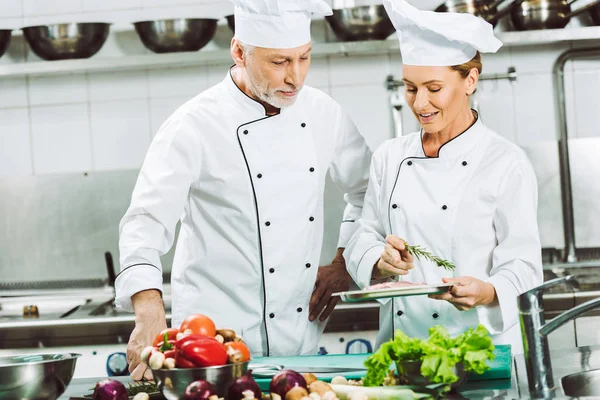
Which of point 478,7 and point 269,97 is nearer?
point 269,97

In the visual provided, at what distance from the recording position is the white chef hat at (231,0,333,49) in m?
2.38

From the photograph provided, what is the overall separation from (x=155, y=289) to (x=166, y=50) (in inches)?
71.5

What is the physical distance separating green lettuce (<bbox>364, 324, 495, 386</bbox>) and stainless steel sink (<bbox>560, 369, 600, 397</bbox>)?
26 centimetres

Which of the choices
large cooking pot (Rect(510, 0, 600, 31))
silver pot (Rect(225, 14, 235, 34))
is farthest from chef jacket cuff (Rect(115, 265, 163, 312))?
large cooking pot (Rect(510, 0, 600, 31))

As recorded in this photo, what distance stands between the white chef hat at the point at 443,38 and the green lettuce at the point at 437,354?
899mm

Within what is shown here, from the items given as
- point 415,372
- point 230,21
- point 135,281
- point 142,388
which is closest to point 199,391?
point 142,388

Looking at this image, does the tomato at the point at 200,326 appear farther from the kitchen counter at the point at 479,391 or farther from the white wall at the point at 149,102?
the white wall at the point at 149,102

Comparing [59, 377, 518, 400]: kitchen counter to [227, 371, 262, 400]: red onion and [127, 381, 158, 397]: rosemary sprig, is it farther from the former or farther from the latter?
[227, 371, 262, 400]: red onion

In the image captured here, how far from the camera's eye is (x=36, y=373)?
1.76m

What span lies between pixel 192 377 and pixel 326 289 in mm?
1070

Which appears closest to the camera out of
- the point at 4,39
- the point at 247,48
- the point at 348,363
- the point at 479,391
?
the point at 479,391

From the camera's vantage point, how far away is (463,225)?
2350mm

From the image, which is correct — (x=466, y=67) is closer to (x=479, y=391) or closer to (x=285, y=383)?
Result: (x=479, y=391)

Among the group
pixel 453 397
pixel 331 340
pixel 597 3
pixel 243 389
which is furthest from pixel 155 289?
pixel 597 3
